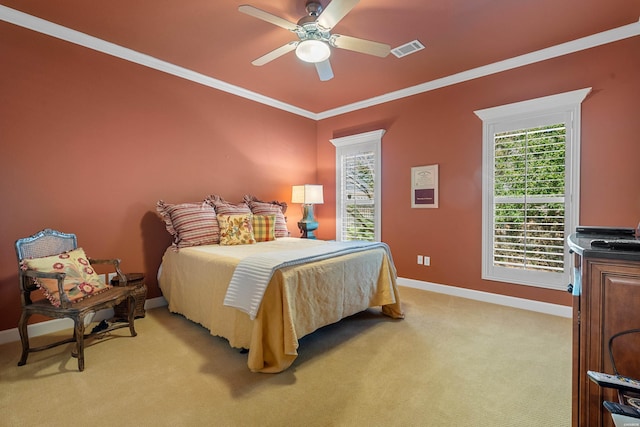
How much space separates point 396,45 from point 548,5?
121cm

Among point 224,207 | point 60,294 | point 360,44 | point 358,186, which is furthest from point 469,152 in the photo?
point 60,294

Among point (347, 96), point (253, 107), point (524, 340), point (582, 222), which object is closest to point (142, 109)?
point (253, 107)

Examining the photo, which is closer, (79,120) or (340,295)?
(340,295)

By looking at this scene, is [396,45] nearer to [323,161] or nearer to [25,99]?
[323,161]

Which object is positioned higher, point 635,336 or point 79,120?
point 79,120

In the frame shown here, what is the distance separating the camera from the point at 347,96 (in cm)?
435

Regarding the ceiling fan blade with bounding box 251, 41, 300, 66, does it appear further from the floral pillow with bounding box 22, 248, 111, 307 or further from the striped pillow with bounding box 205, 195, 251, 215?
the floral pillow with bounding box 22, 248, 111, 307

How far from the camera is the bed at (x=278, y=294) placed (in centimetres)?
201

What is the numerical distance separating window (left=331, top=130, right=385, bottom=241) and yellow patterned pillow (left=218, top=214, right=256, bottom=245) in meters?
1.91

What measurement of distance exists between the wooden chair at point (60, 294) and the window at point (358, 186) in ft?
10.3

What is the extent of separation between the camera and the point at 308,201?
4.45m

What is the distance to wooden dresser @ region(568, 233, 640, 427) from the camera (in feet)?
3.26

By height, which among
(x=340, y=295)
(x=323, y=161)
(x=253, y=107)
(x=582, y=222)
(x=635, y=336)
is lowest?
(x=340, y=295)

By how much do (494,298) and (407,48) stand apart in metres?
2.91
